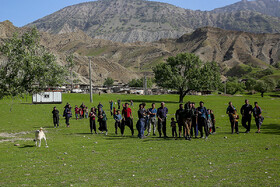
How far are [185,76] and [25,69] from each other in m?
58.9

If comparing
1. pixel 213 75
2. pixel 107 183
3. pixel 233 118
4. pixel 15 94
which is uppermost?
pixel 213 75

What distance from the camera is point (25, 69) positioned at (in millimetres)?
23016

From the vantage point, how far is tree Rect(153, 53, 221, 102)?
7506cm

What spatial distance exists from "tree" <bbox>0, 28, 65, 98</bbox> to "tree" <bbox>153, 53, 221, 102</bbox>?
52.3 meters

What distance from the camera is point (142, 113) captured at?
20.2m

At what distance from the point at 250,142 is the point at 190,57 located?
62.4 metres

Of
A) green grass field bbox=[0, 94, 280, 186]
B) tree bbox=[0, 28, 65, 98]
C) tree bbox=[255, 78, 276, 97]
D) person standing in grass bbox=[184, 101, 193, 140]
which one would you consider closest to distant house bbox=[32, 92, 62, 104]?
tree bbox=[0, 28, 65, 98]

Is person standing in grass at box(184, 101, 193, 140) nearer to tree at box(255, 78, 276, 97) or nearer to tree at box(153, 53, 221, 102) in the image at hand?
tree at box(153, 53, 221, 102)

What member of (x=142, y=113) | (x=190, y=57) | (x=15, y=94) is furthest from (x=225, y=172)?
(x=190, y=57)

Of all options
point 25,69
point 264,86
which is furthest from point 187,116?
point 264,86

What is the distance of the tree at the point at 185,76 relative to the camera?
246 ft

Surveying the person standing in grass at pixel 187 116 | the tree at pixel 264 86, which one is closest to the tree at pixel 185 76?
the person standing in grass at pixel 187 116

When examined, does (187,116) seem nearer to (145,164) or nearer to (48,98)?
(145,164)

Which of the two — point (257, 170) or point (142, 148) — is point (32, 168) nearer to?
point (142, 148)
